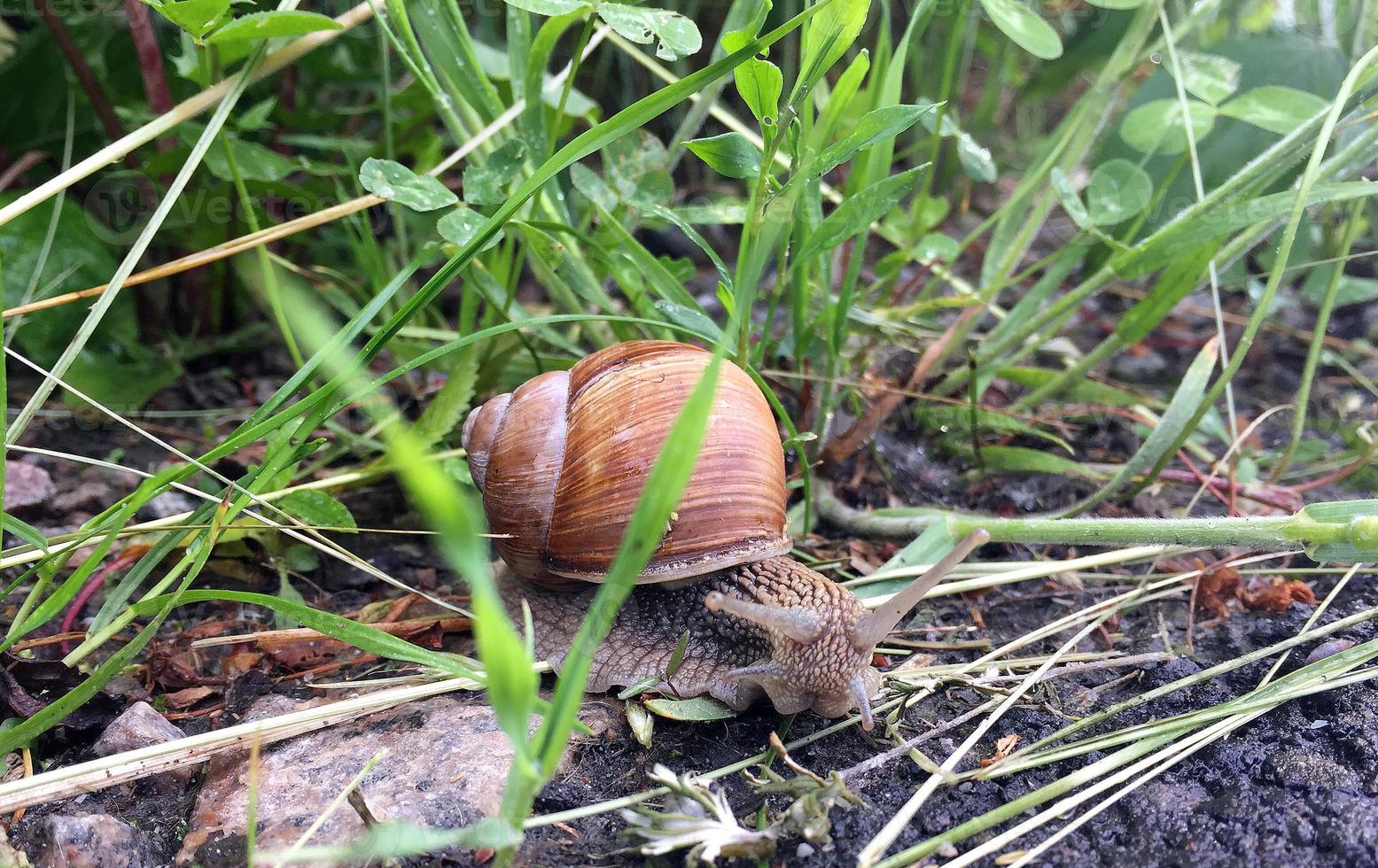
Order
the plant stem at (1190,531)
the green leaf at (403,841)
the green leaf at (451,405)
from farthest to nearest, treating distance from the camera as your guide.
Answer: the green leaf at (451,405) < the plant stem at (1190,531) < the green leaf at (403,841)

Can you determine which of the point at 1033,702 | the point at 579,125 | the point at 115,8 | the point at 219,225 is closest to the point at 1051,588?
the point at 1033,702

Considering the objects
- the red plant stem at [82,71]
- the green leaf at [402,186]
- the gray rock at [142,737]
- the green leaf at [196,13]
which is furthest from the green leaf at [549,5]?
the gray rock at [142,737]

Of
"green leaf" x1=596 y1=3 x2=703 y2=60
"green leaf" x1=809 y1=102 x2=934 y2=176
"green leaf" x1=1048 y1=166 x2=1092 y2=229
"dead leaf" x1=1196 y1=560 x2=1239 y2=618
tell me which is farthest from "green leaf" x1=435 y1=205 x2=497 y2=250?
"dead leaf" x1=1196 y1=560 x2=1239 y2=618

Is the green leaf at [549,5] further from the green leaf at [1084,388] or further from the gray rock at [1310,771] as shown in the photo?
the gray rock at [1310,771]

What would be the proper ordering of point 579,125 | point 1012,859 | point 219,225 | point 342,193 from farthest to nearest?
point 579,125 < point 219,225 < point 342,193 < point 1012,859

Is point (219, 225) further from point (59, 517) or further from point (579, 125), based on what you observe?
point (579, 125)

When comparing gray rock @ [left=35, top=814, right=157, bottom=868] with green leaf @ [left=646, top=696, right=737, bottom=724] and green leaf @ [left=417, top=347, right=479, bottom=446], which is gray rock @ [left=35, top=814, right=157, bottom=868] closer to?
green leaf @ [left=646, top=696, right=737, bottom=724]

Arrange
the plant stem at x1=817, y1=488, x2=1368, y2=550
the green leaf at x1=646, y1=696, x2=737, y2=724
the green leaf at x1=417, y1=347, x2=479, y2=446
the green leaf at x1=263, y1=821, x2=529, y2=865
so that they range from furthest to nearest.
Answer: the green leaf at x1=417, y1=347, x2=479, y2=446 < the green leaf at x1=646, y1=696, x2=737, y2=724 < the plant stem at x1=817, y1=488, x2=1368, y2=550 < the green leaf at x1=263, y1=821, x2=529, y2=865
